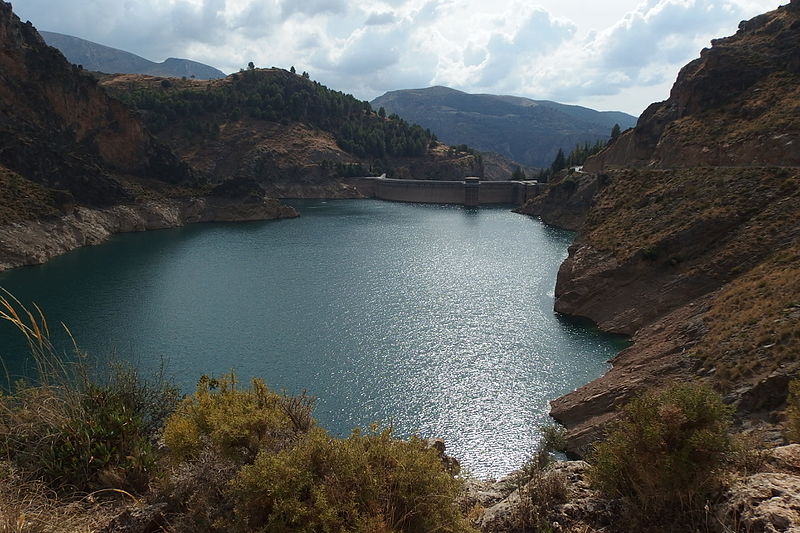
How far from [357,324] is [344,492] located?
3990 centimetres

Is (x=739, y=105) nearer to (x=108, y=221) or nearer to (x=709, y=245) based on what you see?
(x=709, y=245)

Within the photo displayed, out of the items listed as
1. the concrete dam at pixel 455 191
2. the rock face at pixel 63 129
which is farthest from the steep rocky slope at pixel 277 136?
the rock face at pixel 63 129

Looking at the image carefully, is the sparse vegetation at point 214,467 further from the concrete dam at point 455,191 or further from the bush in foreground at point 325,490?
the concrete dam at point 455,191

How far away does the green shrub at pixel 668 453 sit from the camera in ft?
32.6

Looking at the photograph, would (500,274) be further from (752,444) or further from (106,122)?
(106,122)

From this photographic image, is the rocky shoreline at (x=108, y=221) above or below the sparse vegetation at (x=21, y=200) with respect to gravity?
below

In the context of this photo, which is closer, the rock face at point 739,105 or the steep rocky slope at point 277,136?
the rock face at point 739,105

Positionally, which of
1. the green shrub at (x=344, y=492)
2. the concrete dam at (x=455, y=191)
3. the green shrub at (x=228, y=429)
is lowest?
the concrete dam at (x=455, y=191)

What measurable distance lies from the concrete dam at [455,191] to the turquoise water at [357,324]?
67.2 m

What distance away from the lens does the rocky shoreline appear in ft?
231

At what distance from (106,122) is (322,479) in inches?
4813

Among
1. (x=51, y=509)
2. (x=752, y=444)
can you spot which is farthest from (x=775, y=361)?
(x=51, y=509)

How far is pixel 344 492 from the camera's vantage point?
8.99m

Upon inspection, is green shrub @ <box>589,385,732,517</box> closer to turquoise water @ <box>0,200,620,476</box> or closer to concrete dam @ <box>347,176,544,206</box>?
turquoise water @ <box>0,200,620,476</box>
